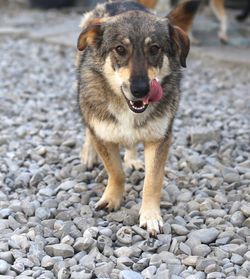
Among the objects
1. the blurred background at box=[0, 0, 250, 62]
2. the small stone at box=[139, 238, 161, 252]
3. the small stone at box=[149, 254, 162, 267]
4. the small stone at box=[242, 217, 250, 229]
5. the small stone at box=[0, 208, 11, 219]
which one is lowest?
the blurred background at box=[0, 0, 250, 62]

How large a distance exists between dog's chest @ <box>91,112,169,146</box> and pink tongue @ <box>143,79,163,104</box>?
0.18 metres

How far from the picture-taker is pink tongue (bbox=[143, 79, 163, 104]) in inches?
139

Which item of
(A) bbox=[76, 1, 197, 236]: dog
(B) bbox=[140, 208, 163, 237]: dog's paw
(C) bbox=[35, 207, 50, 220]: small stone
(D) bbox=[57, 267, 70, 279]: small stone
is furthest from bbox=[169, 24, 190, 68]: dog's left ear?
(D) bbox=[57, 267, 70, 279]: small stone

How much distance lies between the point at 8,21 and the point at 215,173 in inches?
319

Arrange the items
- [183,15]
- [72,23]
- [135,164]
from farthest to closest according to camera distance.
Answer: [72,23] < [135,164] < [183,15]

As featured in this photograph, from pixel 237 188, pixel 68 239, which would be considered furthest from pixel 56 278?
pixel 237 188

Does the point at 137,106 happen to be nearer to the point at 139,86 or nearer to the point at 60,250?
the point at 139,86

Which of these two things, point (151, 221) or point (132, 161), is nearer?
point (151, 221)

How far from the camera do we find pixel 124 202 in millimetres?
4078

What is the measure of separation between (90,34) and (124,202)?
1.16 meters

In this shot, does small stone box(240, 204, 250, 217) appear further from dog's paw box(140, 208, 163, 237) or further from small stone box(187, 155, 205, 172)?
small stone box(187, 155, 205, 172)

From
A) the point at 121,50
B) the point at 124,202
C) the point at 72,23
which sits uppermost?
the point at 121,50

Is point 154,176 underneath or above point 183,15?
underneath

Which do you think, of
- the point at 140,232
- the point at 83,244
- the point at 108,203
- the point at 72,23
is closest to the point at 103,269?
the point at 83,244
